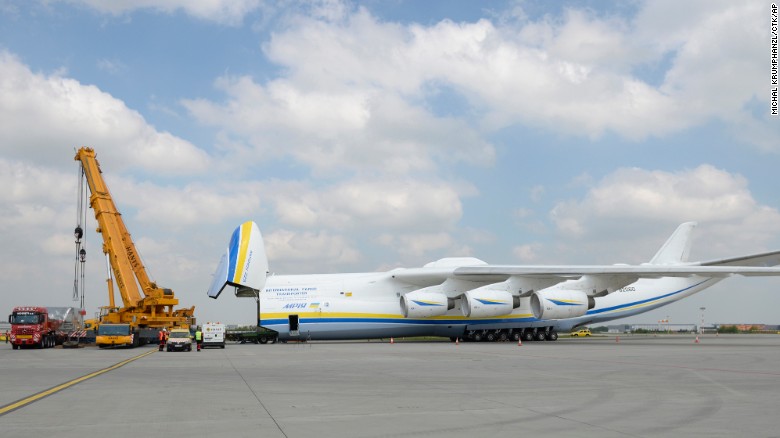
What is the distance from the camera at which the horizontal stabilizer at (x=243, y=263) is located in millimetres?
37656

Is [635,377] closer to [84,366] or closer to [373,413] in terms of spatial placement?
[373,413]

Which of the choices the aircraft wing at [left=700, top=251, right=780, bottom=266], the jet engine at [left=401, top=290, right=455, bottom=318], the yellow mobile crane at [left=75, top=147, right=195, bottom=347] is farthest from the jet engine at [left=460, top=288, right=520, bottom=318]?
the yellow mobile crane at [left=75, top=147, right=195, bottom=347]

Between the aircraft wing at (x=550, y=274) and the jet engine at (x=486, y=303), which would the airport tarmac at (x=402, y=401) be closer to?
the aircraft wing at (x=550, y=274)

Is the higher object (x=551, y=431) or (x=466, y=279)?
(x=466, y=279)

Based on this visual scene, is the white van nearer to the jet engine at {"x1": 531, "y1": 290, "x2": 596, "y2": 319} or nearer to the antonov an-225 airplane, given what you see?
the antonov an-225 airplane

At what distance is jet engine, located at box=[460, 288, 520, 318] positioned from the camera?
35.8 m

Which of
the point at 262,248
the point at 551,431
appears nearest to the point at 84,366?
the point at 551,431

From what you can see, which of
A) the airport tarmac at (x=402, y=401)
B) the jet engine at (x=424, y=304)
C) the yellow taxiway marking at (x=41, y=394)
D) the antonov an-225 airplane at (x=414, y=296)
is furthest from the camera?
the jet engine at (x=424, y=304)

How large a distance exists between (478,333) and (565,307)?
6558mm

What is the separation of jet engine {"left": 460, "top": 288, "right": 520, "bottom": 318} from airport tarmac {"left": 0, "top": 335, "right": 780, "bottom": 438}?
1639cm

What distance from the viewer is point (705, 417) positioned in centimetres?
945

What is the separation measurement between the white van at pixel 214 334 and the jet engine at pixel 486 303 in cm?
1210

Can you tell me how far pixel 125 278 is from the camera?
39531 millimetres

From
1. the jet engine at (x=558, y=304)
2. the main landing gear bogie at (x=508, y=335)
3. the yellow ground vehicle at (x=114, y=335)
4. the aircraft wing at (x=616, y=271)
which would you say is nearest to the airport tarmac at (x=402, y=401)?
the aircraft wing at (x=616, y=271)
